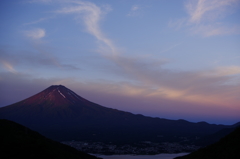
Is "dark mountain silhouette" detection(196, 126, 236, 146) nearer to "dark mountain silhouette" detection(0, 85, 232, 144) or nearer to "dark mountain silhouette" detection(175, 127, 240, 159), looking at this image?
"dark mountain silhouette" detection(0, 85, 232, 144)

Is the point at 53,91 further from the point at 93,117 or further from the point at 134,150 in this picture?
the point at 134,150

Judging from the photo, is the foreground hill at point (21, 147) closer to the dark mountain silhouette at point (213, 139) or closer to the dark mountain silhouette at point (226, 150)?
the dark mountain silhouette at point (226, 150)

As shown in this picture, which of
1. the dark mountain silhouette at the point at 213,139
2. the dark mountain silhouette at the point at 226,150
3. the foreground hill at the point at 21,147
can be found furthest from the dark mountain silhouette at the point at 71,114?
the dark mountain silhouette at the point at 226,150

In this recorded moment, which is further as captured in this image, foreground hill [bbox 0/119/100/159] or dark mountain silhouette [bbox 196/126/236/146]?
dark mountain silhouette [bbox 196/126/236/146]

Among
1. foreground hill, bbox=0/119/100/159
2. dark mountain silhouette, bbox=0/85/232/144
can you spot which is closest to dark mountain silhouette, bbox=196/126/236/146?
dark mountain silhouette, bbox=0/85/232/144

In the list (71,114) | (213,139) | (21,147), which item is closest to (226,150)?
(21,147)

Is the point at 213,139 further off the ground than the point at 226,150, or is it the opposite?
the point at 213,139

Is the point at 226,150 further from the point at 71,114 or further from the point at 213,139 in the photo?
the point at 71,114

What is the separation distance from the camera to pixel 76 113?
4899 inches

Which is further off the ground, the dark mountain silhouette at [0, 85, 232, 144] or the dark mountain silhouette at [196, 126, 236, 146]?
the dark mountain silhouette at [0, 85, 232, 144]

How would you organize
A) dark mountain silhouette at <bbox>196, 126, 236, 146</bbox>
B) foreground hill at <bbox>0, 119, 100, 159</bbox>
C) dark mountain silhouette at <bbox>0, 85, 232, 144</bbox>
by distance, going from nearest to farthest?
foreground hill at <bbox>0, 119, 100, 159</bbox> < dark mountain silhouette at <bbox>196, 126, 236, 146</bbox> < dark mountain silhouette at <bbox>0, 85, 232, 144</bbox>

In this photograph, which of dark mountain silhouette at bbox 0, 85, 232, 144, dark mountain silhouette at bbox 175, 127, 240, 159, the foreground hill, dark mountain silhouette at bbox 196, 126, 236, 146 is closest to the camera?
dark mountain silhouette at bbox 175, 127, 240, 159

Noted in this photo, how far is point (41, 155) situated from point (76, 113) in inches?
4142

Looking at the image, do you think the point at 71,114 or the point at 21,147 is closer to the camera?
the point at 21,147
